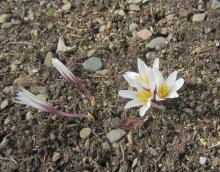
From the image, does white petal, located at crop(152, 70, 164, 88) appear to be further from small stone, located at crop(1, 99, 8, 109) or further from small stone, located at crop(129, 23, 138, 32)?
small stone, located at crop(1, 99, 8, 109)

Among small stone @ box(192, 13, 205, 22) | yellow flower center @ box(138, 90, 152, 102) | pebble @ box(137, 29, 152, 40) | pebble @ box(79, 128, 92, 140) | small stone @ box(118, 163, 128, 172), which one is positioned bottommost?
small stone @ box(118, 163, 128, 172)

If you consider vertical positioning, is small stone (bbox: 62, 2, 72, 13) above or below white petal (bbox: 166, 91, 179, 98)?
above

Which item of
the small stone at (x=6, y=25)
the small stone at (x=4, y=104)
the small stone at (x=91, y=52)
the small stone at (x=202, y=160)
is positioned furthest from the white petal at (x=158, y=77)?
the small stone at (x=6, y=25)

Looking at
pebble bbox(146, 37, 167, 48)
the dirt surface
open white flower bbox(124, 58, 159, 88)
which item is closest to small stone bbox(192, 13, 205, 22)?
the dirt surface

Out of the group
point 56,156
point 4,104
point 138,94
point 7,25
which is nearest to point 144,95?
point 138,94

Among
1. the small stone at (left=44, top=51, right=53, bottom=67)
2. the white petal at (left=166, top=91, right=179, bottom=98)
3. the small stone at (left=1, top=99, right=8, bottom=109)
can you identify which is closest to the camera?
the white petal at (left=166, top=91, right=179, bottom=98)

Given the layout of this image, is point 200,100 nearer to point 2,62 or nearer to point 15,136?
point 15,136
